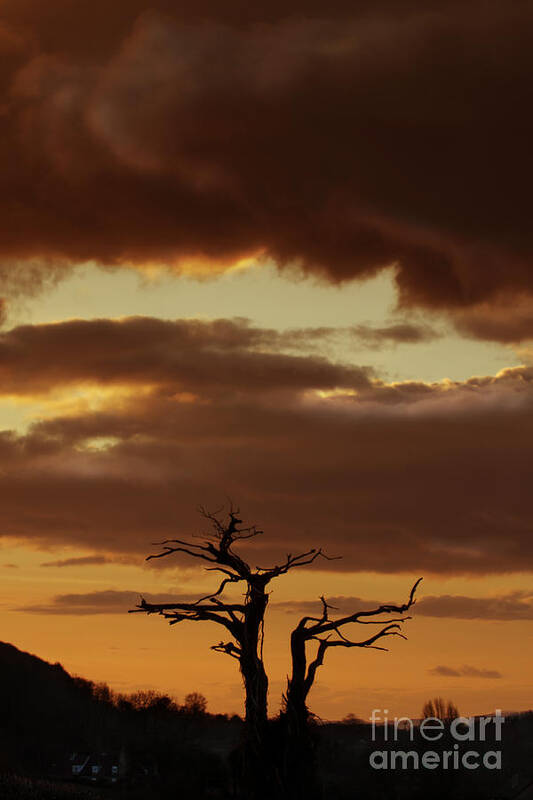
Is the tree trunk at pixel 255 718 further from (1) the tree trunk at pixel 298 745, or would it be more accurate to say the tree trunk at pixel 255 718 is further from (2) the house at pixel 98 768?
(2) the house at pixel 98 768

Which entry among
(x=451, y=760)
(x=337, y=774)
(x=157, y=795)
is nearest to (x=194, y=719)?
(x=337, y=774)

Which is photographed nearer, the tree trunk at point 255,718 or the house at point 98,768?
the tree trunk at point 255,718

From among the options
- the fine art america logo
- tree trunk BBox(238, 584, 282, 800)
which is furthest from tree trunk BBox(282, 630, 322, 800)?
the fine art america logo

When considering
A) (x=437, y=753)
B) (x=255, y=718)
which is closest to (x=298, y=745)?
(x=255, y=718)

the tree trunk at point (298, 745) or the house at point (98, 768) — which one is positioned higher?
the tree trunk at point (298, 745)

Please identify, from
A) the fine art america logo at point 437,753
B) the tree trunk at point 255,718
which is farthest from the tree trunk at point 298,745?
the fine art america logo at point 437,753

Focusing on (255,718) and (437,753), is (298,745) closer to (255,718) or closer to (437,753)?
(255,718)

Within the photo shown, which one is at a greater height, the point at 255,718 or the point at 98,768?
the point at 255,718

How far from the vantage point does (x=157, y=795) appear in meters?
56.4

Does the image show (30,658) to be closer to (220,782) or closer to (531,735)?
(531,735)

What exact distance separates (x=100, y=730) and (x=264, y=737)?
86.2 metres

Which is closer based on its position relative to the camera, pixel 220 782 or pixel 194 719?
pixel 220 782

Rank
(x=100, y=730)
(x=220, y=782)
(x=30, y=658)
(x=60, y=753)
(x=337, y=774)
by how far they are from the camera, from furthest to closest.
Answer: (x=30, y=658), (x=100, y=730), (x=60, y=753), (x=337, y=774), (x=220, y=782)

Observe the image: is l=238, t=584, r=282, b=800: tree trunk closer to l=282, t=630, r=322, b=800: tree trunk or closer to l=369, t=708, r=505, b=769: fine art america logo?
l=282, t=630, r=322, b=800: tree trunk
